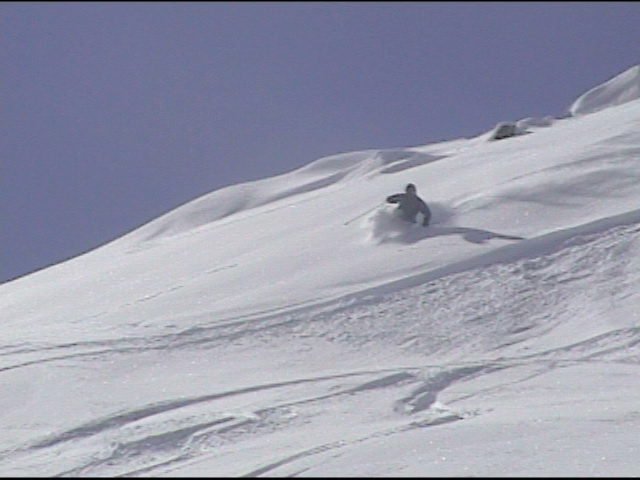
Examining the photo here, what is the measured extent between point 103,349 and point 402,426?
351 centimetres

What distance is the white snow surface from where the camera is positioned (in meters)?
6.88

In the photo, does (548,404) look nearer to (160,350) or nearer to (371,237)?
(160,350)

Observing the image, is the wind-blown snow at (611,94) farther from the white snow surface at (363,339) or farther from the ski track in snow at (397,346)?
the ski track in snow at (397,346)

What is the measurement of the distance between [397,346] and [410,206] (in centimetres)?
423

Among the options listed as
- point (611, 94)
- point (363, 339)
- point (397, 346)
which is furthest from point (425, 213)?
point (611, 94)

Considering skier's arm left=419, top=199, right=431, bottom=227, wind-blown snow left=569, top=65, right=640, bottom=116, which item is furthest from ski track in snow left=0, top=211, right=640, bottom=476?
wind-blown snow left=569, top=65, right=640, bottom=116

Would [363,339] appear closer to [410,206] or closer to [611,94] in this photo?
[410,206]

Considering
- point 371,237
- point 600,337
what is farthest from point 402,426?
point 371,237

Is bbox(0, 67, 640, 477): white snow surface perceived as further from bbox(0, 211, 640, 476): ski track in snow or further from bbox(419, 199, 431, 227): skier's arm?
bbox(419, 199, 431, 227): skier's arm

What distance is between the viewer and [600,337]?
9.76 metres

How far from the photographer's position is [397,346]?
995 cm

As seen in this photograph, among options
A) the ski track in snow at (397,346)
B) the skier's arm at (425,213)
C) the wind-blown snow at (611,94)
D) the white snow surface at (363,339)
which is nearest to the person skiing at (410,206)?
the skier's arm at (425,213)

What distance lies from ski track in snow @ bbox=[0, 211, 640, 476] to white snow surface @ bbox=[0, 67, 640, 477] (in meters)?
0.02

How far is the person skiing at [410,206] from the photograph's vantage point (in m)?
14.0
